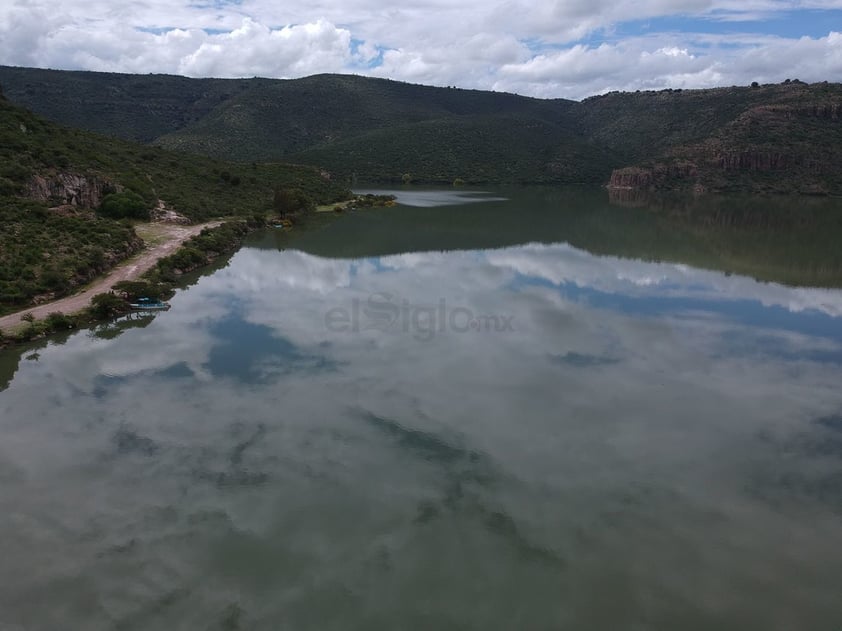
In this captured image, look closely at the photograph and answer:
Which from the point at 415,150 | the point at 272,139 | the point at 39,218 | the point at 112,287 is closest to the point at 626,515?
the point at 112,287

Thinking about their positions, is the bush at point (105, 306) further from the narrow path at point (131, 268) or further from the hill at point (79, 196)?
the hill at point (79, 196)

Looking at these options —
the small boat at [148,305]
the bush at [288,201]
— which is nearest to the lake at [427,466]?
the small boat at [148,305]

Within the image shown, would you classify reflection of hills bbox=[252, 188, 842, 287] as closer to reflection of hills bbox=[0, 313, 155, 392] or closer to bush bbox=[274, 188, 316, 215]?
bush bbox=[274, 188, 316, 215]

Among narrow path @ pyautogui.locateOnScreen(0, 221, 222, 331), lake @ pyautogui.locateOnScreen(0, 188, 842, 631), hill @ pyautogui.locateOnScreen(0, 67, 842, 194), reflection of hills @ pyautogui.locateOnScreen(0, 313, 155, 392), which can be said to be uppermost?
hill @ pyautogui.locateOnScreen(0, 67, 842, 194)

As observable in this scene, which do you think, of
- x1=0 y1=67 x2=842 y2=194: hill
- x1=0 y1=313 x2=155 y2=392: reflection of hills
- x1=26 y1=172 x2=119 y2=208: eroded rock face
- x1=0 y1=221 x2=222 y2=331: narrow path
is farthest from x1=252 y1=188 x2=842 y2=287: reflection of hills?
x1=0 y1=67 x2=842 y2=194: hill

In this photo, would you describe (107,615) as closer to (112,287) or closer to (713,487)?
(713,487)

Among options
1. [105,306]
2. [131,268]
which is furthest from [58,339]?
[131,268]
